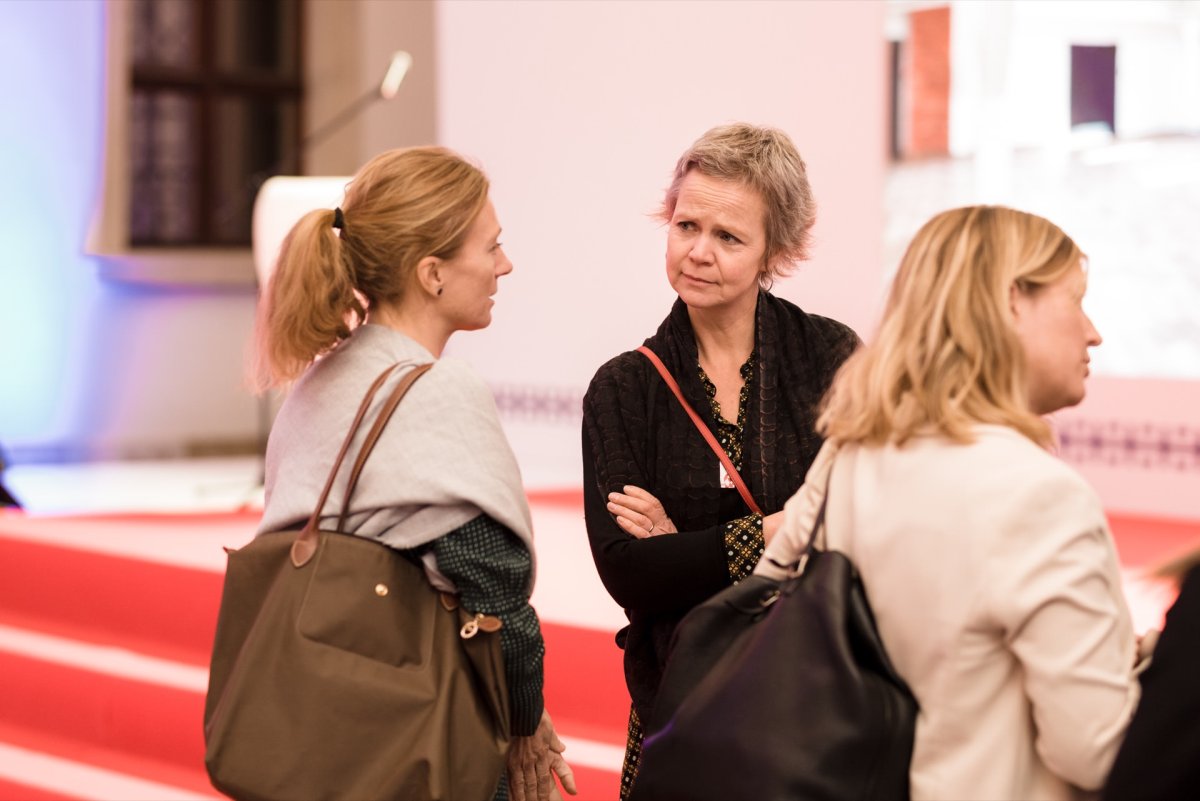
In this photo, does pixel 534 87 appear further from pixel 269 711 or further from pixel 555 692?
pixel 269 711

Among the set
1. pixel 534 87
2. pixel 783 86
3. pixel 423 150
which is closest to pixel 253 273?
pixel 534 87

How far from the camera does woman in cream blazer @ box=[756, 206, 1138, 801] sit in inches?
53.3

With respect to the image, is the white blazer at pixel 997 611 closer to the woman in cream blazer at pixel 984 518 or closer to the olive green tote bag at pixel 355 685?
the woman in cream blazer at pixel 984 518

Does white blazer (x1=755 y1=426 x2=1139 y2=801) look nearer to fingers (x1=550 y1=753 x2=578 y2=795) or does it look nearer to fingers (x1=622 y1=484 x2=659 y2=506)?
fingers (x1=622 y1=484 x2=659 y2=506)

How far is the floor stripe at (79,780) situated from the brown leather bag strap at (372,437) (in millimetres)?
2163

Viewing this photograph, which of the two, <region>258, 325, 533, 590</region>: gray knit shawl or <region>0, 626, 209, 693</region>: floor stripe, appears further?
<region>0, 626, 209, 693</region>: floor stripe

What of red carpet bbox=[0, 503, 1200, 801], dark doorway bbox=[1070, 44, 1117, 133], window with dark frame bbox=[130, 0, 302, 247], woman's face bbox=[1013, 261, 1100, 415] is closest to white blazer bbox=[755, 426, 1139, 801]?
woman's face bbox=[1013, 261, 1100, 415]

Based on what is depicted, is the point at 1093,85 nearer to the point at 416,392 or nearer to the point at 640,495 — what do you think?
the point at 640,495

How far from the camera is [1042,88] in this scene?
17.3 ft

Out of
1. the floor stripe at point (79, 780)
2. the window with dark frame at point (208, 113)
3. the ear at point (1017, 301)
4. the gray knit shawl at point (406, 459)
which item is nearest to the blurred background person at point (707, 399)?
the gray knit shawl at point (406, 459)

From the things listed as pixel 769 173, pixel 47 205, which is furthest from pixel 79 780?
pixel 47 205

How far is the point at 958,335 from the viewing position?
57.6 inches

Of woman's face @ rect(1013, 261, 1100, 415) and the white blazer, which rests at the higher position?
woman's face @ rect(1013, 261, 1100, 415)

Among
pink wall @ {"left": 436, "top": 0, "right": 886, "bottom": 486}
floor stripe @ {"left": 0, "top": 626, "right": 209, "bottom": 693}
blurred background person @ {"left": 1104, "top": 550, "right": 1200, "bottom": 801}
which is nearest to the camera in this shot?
blurred background person @ {"left": 1104, "top": 550, "right": 1200, "bottom": 801}
